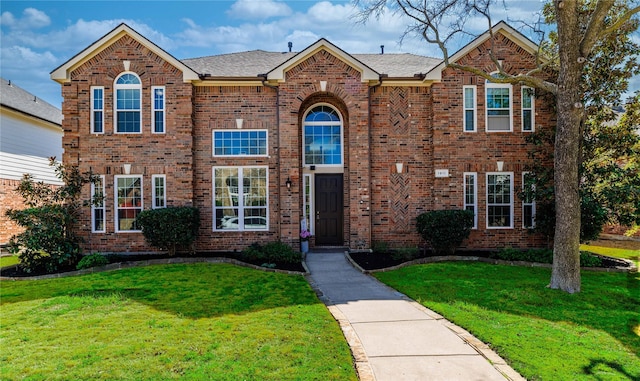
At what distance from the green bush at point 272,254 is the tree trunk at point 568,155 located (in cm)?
652

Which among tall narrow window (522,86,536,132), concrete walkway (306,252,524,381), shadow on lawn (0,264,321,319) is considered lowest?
concrete walkway (306,252,524,381)

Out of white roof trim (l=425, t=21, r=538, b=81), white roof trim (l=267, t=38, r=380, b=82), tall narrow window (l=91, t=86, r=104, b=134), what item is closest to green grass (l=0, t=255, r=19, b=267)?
tall narrow window (l=91, t=86, r=104, b=134)

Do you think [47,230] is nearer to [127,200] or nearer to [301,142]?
[127,200]

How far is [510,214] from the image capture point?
489 inches

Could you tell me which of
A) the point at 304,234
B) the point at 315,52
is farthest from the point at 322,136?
the point at 304,234

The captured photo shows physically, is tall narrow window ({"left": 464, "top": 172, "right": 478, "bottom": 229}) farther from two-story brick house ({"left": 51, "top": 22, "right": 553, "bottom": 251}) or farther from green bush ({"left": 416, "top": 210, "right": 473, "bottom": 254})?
green bush ({"left": 416, "top": 210, "right": 473, "bottom": 254})

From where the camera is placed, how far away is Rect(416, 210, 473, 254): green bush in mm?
11312

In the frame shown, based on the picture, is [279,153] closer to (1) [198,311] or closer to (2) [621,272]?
(1) [198,311]

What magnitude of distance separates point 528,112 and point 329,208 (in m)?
7.34

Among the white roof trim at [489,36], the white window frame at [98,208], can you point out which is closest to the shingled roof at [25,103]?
the white window frame at [98,208]

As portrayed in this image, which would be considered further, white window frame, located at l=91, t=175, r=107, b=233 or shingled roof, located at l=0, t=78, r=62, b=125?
shingled roof, located at l=0, t=78, r=62, b=125

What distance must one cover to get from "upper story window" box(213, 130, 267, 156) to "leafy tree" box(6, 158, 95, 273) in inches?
166

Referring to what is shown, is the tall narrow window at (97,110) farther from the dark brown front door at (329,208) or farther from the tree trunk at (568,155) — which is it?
the tree trunk at (568,155)

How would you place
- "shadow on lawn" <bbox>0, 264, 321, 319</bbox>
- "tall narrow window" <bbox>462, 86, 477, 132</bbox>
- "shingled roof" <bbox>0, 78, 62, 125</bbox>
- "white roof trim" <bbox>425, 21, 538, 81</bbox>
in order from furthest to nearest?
"shingled roof" <bbox>0, 78, 62, 125</bbox>, "tall narrow window" <bbox>462, 86, 477, 132</bbox>, "white roof trim" <bbox>425, 21, 538, 81</bbox>, "shadow on lawn" <bbox>0, 264, 321, 319</bbox>
